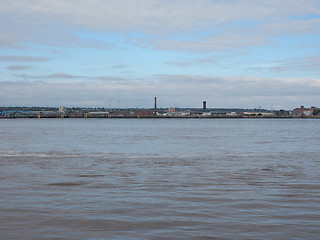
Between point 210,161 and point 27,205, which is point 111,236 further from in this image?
point 210,161

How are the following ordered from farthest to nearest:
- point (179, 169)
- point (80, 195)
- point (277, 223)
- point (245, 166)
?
point (245, 166)
point (179, 169)
point (80, 195)
point (277, 223)

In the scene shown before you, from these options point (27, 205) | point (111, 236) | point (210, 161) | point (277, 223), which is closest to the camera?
point (111, 236)

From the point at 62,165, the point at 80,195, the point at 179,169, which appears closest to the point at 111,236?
the point at 80,195

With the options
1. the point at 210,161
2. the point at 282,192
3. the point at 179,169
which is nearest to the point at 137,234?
the point at 282,192

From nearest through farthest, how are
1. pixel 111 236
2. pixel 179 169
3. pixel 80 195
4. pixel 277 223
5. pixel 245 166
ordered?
pixel 111 236
pixel 277 223
pixel 80 195
pixel 179 169
pixel 245 166

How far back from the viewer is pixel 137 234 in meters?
8.71

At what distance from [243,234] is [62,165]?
14.7 meters

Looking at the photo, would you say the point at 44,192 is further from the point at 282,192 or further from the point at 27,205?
the point at 282,192

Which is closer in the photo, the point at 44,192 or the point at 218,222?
the point at 218,222

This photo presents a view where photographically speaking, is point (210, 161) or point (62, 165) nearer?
point (62, 165)

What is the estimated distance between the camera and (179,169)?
65.6 feet

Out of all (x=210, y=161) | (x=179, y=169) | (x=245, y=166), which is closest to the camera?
(x=179, y=169)

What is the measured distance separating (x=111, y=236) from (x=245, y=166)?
46.0 ft

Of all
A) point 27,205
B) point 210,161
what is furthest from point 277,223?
point 210,161
